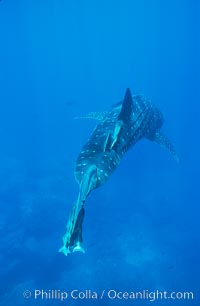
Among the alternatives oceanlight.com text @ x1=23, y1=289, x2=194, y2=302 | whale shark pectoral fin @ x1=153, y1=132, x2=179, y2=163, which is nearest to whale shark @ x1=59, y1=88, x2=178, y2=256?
whale shark pectoral fin @ x1=153, y1=132, x2=179, y2=163

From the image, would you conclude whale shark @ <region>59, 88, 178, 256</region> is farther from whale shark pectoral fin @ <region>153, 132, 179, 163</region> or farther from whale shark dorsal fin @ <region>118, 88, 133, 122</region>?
whale shark pectoral fin @ <region>153, 132, 179, 163</region>

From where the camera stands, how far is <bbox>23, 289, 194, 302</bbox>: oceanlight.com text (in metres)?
13.6

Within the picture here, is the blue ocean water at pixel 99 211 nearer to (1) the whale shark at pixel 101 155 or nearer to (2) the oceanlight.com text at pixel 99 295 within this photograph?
(2) the oceanlight.com text at pixel 99 295

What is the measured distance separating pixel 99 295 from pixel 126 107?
9587mm

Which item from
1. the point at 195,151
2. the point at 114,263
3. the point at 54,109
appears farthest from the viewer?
the point at 54,109

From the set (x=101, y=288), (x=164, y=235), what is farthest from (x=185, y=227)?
(x=101, y=288)

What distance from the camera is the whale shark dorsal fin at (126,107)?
23.8ft

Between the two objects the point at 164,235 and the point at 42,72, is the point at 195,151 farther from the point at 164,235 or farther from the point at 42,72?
the point at 42,72

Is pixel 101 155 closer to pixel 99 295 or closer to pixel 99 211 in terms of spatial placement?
pixel 99 295

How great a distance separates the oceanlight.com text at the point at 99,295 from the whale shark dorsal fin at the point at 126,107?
9.13 meters

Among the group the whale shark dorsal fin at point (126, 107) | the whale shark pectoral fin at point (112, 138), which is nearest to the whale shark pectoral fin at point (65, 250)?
the whale shark pectoral fin at point (112, 138)

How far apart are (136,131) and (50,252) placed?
9639 millimetres

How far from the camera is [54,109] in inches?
1497

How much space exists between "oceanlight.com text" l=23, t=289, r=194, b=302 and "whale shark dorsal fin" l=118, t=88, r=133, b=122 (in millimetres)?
9132
